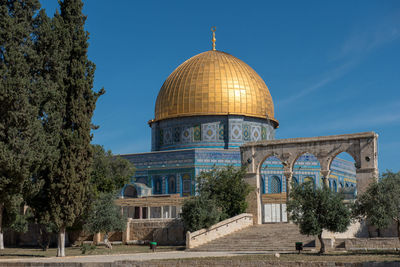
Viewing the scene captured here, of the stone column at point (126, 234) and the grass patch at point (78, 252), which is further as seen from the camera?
the stone column at point (126, 234)

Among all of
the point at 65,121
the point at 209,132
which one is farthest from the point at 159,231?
the point at 209,132

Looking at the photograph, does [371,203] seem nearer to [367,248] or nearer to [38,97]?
[367,248]

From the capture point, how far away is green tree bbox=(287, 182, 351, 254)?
2052 cm

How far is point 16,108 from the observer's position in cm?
1970

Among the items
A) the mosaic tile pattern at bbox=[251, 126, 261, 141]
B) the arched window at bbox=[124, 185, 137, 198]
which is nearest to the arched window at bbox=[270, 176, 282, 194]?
the mosaic tile pattern at bbox=[251, 126, 261, 141]

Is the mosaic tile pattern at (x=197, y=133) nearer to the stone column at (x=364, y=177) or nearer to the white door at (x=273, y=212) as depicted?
the white door at (x=273, y=212)

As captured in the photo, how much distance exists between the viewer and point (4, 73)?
1970 cm

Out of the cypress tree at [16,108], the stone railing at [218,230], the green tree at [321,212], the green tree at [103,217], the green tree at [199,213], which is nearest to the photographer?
the cypress tree at [16,108]

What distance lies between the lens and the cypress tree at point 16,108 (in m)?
19.4

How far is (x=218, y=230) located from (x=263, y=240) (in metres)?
2.65

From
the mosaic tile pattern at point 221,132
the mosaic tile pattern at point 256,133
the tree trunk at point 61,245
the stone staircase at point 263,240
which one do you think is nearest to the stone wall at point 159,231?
the stone staircase at point 263,240

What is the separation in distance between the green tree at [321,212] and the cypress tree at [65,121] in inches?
333

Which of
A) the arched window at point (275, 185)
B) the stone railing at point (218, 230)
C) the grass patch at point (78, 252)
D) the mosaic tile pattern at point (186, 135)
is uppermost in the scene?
the mosaic tile pattern at point (186, 135)

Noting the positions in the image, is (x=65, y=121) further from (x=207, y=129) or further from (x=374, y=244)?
(x=207, y=129)
